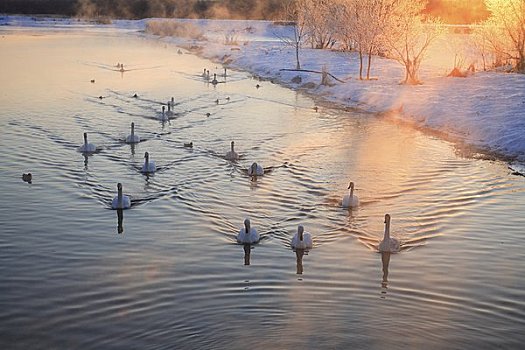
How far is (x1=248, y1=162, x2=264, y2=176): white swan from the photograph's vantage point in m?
19.6

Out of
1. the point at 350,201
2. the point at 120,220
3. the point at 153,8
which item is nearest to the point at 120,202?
the point at 120,220

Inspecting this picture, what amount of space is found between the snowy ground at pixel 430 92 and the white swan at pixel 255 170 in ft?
31.7

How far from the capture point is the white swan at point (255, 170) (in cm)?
1964

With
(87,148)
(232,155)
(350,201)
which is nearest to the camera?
(350,201)

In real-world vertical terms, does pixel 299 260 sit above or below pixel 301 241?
below

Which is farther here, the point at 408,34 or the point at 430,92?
the point at 408,34

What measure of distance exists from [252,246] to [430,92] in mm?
23670

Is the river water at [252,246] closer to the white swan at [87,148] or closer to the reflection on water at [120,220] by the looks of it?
the reflection on water at [120,220]

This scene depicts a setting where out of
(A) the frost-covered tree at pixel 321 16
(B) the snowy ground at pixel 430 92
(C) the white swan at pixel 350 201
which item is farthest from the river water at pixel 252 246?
(A) the frost-covered tree at pixel 321 16

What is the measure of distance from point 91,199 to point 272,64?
1456 inches

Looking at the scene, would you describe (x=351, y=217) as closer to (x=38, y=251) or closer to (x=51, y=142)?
(x=38, y=251)

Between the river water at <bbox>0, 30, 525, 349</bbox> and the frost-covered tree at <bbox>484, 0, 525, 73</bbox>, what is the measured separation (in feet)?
55.3

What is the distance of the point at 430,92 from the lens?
34844mm

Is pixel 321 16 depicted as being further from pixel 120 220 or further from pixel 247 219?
pixel 247 219
